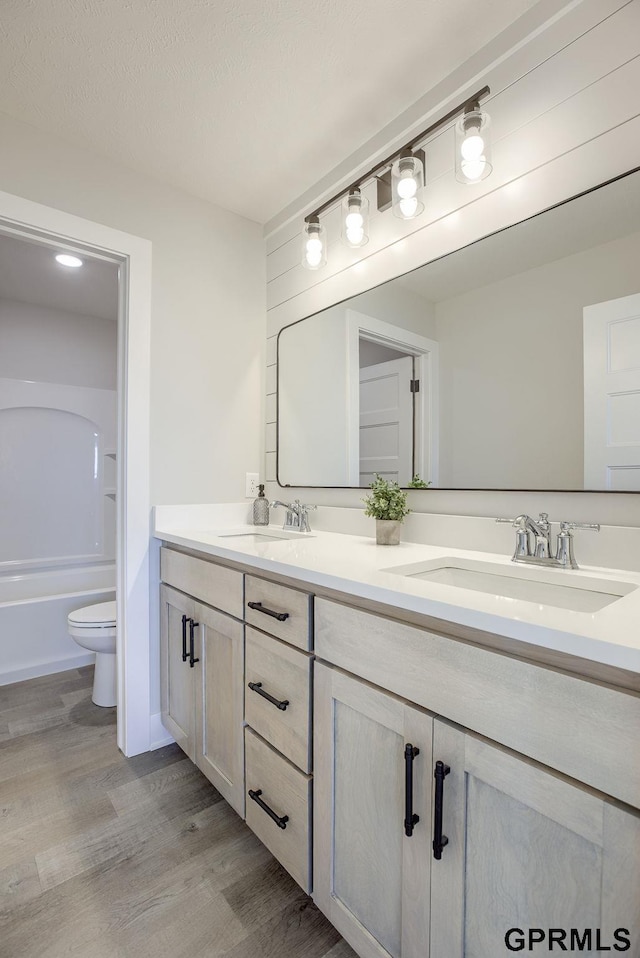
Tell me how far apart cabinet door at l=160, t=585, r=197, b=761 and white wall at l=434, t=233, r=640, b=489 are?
3.52 ft

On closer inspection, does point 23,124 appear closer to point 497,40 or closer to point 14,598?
point 497,40

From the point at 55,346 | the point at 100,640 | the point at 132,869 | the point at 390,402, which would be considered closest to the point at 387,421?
the point at 390,402

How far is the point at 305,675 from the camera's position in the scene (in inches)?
43.9

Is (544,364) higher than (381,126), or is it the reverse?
(381,126)

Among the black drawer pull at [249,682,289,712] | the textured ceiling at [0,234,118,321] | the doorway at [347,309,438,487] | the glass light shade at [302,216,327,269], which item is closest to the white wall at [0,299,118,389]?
the textured ceiling at [0,234,118,321]

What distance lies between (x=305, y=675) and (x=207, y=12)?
177 cm

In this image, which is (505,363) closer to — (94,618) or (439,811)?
(439,811)

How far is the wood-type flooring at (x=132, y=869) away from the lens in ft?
3.72

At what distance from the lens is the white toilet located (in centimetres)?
222

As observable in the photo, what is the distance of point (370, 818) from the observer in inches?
37.5

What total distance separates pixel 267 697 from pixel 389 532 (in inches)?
24.1

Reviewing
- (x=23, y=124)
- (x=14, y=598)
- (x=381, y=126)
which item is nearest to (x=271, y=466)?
(x=381, y=126)

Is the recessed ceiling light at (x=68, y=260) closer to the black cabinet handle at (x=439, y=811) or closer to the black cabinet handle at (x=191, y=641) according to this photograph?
the black cabinet handle at (x=191, y=641)

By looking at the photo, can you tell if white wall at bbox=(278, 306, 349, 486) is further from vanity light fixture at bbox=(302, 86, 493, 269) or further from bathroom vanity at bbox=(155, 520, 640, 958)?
bathroom vanity at bbox=(155, 520, 640, 958)
